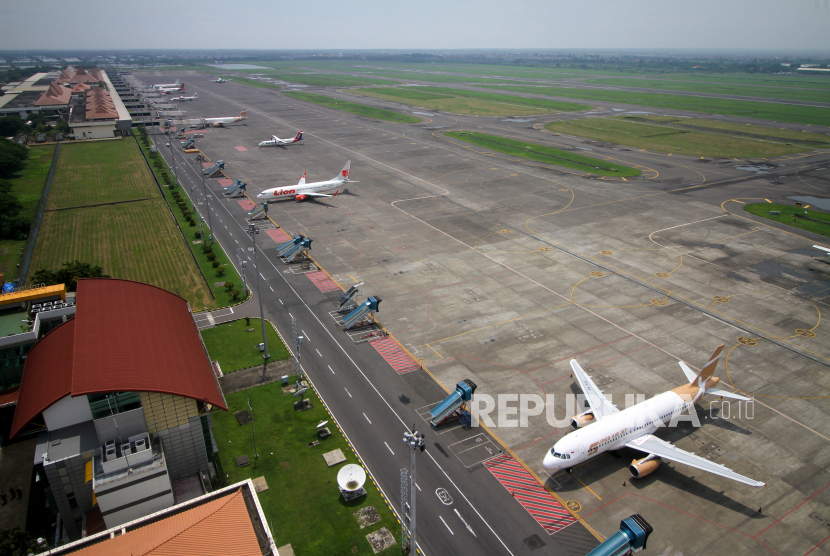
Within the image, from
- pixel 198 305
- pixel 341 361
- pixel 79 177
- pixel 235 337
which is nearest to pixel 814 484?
pixel 341 361

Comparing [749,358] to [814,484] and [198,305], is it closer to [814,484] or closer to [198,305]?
[814,484]

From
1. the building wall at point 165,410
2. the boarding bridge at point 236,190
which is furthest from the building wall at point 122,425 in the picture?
the boarding bridge at point 236,190

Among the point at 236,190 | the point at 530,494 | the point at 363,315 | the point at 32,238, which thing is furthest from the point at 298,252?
the point at 530,494

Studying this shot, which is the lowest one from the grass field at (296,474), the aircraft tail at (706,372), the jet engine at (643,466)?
the grass field at (296,474)

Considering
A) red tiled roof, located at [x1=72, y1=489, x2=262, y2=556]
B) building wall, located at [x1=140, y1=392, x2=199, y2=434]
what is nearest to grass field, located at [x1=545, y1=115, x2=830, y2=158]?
building wall, located at [x1=140, y1=392, x2=199, y2=434]

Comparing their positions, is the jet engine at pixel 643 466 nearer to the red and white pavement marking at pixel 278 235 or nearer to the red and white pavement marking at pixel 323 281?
the red and white pavement marking at pixel 323 281

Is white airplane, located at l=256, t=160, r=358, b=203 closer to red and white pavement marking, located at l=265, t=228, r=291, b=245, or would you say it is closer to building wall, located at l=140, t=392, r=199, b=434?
red and white pavement marking, located at l=265, t=228, r=291, b=245
